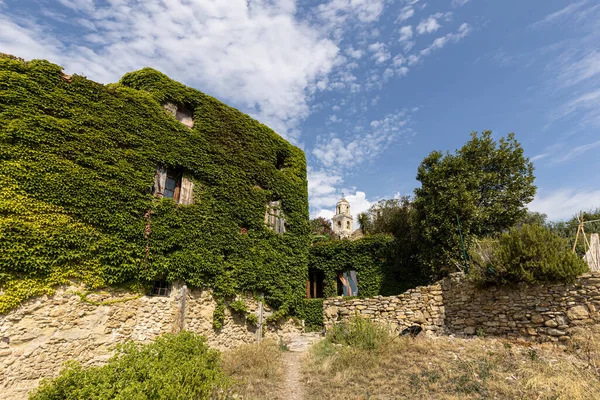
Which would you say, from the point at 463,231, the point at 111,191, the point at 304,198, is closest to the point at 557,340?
the point at 463,231

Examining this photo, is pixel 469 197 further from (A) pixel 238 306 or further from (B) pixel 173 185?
(B) pixel 173 185

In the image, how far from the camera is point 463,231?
13.0 metres

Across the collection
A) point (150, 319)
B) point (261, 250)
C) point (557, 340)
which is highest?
point (261, 250)

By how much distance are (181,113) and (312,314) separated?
11.1 metres

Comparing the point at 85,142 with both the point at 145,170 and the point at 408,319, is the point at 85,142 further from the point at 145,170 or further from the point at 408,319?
the point at 408,319

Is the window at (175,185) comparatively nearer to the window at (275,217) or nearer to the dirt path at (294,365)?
the window at (275,217)

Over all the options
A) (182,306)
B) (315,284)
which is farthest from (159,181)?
(315,284)

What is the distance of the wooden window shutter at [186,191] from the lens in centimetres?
1084

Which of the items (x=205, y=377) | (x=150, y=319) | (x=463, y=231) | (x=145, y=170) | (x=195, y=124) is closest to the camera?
(x=205, y=377)

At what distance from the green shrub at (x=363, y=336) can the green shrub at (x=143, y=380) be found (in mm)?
4826

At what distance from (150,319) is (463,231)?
12.8 m

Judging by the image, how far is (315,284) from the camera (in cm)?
1695

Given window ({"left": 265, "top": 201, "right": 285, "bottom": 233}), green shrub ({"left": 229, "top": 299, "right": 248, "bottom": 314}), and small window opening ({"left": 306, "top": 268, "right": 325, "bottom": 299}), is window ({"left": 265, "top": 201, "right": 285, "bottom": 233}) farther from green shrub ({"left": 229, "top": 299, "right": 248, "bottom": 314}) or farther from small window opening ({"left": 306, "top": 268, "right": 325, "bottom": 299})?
small window opening ({"left": 306, "top": 268, "right": 325, "bottom": 299})

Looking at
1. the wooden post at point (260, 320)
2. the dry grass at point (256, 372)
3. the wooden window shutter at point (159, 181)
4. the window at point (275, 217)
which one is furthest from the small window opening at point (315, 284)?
the wooden window shutter at point (159, 181)
